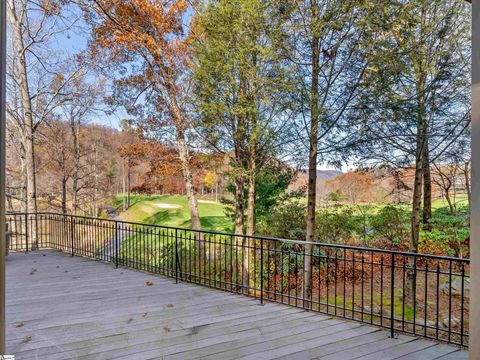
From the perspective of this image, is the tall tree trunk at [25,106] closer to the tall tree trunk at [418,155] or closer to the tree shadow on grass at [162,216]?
the tree shadow on grass at [162,216]

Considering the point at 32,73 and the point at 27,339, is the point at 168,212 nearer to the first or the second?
the point at 32,73

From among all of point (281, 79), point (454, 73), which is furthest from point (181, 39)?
point (454, 73)

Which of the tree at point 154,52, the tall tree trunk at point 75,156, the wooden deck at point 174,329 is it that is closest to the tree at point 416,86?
the wooden deck at point 174,329

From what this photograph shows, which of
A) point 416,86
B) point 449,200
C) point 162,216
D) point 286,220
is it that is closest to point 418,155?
point 416,86

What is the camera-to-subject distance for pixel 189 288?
5098 mm

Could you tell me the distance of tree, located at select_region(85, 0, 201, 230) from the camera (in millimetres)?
9836

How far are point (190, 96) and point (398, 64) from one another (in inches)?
194

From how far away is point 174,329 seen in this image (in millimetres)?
3426

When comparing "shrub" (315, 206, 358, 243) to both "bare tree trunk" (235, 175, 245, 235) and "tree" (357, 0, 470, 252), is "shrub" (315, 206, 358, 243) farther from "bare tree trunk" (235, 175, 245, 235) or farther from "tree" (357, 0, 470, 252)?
"tree" (357, 0, 470, 252)

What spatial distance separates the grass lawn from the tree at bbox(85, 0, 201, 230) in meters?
6.13

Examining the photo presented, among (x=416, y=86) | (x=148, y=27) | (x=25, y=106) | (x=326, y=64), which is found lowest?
(x=416, y=86)

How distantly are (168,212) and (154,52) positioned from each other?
39.1ft

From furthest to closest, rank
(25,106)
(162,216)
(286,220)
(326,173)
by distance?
(162,216), (286,220), (25,106), (326,173)

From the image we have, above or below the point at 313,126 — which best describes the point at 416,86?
above
